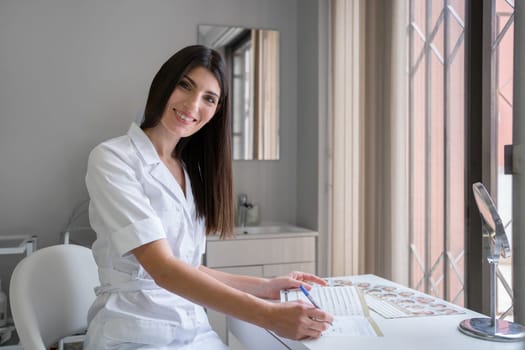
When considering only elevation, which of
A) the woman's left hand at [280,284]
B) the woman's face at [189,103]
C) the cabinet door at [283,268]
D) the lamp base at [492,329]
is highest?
the woman's face at [189,103]

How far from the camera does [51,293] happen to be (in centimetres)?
115

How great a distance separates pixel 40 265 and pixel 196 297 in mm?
420

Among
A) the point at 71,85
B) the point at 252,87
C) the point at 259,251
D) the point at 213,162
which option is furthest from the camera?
the point at 252,87

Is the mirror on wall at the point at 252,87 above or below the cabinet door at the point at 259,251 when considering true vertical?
above

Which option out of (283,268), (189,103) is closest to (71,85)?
(283,268)

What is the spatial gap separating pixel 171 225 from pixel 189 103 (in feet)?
1.12

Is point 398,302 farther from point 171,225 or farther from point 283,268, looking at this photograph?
point 283,268

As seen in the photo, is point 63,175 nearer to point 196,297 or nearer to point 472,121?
point 196,297

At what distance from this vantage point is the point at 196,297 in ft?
3.41

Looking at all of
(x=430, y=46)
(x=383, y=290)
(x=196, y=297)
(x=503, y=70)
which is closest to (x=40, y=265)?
(x=196, y=297)

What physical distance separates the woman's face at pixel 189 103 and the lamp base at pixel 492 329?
2.87 ft

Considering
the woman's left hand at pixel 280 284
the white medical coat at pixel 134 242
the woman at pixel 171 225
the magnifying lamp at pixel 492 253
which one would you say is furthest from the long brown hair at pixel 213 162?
the magnifying lamp at pixel 492 253

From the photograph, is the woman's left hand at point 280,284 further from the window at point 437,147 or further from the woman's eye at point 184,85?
the window at point 437,147

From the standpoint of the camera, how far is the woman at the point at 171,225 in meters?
1.04
